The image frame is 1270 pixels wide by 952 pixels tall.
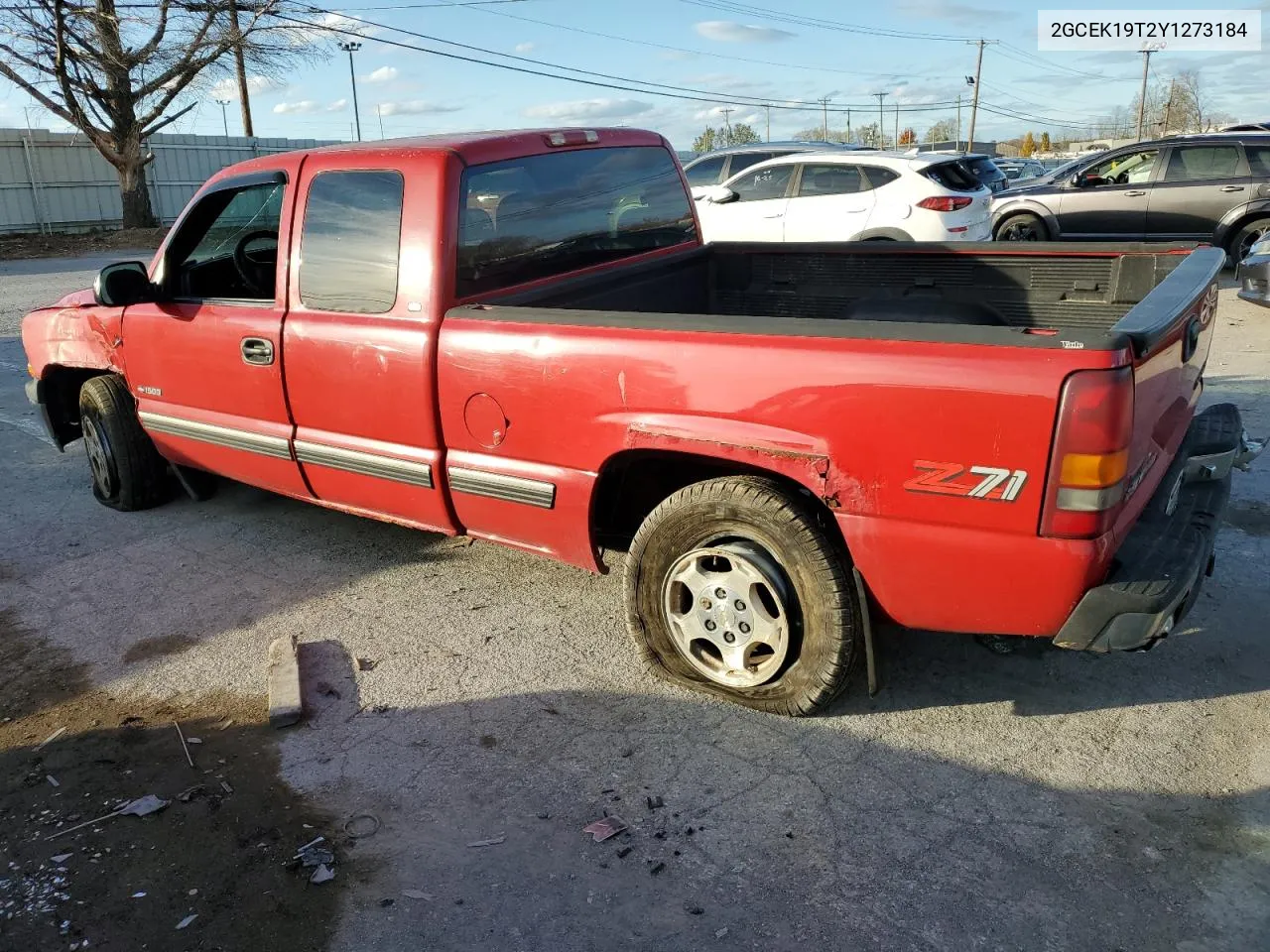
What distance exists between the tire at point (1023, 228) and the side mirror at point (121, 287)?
1133 cm

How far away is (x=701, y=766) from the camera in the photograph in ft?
10.1

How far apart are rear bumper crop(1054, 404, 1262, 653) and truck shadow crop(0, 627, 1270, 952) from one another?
0.52 meters

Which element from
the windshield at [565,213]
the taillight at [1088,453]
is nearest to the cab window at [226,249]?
the windshield at [565,213]

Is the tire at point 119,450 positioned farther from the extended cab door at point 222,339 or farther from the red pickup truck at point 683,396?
the extended cab door at point 222,339

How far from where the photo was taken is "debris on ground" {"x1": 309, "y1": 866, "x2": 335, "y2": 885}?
2656mm

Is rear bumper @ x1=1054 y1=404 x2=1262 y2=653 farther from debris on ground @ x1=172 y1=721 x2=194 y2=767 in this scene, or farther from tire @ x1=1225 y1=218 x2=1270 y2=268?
tire @ x1=1225 y1=218 x2=1270 y2=268

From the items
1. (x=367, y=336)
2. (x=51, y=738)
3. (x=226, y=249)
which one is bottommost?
(x=51, y=738)

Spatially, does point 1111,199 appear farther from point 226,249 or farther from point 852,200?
point 226,249

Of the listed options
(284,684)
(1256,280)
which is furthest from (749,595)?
(1256,280)

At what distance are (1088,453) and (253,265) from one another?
13.4 feet

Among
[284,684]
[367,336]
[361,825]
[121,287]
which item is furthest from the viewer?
[121,287]

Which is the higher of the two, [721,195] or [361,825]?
[721,195]

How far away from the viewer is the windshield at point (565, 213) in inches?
150

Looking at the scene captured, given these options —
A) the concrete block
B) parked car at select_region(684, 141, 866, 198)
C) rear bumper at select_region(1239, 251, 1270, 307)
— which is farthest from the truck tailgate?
parked car at select_region(684, 141, 866, 198)
